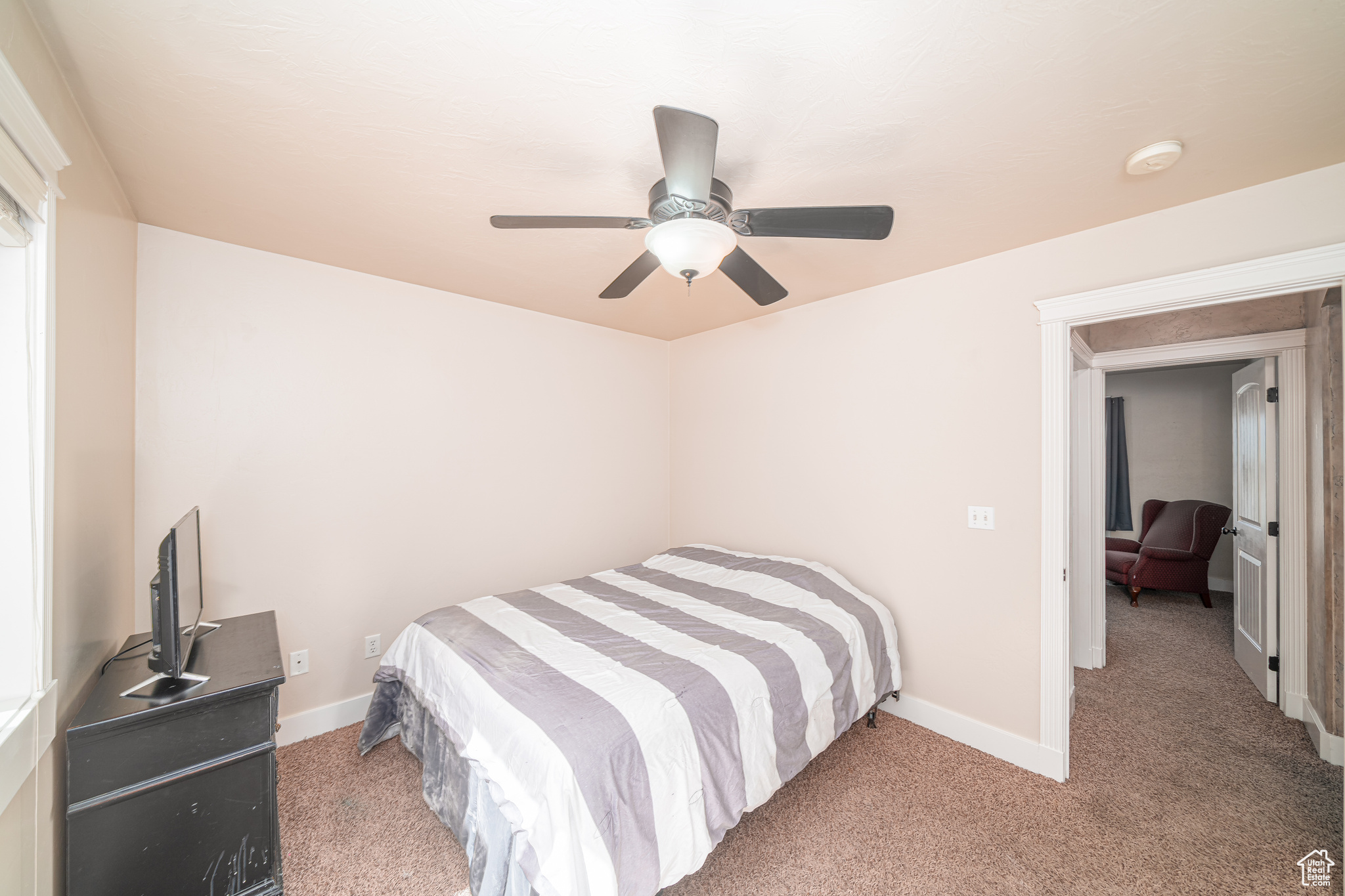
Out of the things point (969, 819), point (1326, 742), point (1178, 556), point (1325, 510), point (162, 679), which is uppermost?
point (1325, 510)

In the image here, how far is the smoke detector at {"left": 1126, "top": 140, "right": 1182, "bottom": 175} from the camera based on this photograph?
5.05ft

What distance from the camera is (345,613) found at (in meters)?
2.59

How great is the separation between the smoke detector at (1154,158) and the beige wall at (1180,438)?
4854 millimetres

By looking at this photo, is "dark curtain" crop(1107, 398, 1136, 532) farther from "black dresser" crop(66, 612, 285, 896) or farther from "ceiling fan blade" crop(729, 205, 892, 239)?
"black dresser" crop(66, 612, 285, 896)

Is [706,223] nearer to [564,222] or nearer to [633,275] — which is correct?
[564,222]

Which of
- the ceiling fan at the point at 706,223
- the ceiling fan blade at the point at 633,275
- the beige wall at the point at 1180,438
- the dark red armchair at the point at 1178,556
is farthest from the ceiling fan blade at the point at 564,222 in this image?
the beige wall at the point at 1180,438

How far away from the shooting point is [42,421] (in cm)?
118

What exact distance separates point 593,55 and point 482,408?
2.22 m

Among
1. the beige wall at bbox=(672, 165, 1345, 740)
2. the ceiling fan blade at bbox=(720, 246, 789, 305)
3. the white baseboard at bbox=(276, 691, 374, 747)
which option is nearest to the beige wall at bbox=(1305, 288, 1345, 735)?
the beige wall at bbox=(672, 165, 1345, 740)

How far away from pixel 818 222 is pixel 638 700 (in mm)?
1568

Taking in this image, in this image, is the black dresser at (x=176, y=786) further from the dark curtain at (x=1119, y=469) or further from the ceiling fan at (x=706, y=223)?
the dark curtain at (x=1119, y=469)

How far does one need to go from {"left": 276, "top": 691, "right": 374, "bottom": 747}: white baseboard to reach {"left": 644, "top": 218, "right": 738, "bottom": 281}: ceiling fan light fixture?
2.41m

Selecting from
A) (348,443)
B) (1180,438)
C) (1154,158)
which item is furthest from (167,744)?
(1180,438)

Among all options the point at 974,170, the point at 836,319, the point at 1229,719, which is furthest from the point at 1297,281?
the point at 1229,719
